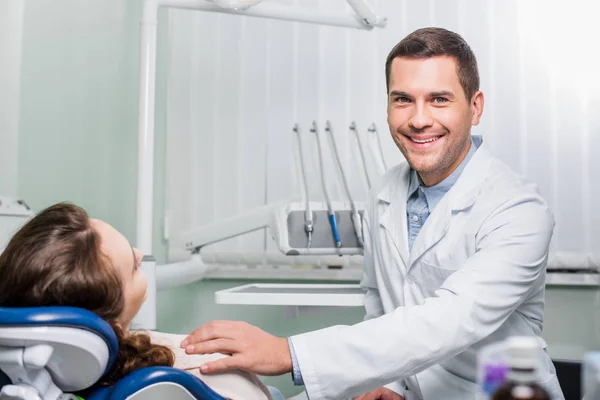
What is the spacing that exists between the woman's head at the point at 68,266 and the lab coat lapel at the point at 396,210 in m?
0.67

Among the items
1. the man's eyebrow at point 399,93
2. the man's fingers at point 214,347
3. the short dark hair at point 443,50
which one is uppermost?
the short dark hair at point 443,50

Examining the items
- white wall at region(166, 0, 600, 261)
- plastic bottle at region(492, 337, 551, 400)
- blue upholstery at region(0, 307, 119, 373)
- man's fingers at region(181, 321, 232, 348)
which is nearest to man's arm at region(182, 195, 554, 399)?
man's fingers at region(181, 321, 232, 348)

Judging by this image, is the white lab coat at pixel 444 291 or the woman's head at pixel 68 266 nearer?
the woman's head at pixel 68 266

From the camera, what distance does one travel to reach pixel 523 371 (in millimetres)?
428

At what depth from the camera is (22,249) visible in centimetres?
81

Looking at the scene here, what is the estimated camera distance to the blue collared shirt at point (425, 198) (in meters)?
1.41

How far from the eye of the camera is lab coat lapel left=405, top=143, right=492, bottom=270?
1286 mm

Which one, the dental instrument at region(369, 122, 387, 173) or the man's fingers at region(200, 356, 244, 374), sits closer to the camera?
the man's fingers at region(200, 356, 244, 374)

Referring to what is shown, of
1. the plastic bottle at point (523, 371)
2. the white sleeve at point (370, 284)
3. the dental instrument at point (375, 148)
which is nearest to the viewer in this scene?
the plastic bottle at point (523, 371)

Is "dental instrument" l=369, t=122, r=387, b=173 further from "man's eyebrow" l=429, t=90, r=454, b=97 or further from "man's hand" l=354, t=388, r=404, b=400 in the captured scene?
"man's hand" l=354, t=388, r=404, b=400

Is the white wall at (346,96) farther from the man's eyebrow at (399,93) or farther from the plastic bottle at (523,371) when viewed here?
the plastic bottle at (523,371)

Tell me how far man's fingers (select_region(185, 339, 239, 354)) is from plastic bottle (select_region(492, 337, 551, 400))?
57 cm

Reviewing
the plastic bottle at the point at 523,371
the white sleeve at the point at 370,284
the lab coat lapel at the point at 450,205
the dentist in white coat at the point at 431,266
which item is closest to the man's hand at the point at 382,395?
the dentist in white coat at the point at 431,266

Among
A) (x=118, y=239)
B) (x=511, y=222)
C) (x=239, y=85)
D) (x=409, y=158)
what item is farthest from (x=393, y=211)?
(x=239, y=85)
